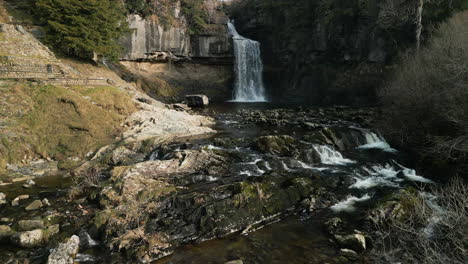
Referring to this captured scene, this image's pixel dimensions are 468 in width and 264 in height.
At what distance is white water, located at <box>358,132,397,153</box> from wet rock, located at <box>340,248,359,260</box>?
37.8 feet

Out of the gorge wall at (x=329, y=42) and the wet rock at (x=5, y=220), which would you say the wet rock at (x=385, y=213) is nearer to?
the wet rock at (x=5, y=220)

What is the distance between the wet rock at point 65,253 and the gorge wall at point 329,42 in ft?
94.9

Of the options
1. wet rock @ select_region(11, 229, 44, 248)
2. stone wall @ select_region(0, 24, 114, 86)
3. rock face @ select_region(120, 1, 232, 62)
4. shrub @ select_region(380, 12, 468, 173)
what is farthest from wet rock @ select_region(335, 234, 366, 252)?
rock face @ select_region(120, 1, 232, 62)

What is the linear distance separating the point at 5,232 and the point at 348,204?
11741 mm

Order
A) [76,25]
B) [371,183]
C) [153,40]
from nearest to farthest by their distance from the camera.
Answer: [371,183]
[76,25]
[153,40]

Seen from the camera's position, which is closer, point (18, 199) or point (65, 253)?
point (65, 253)

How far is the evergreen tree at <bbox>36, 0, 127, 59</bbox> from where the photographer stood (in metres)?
26.7

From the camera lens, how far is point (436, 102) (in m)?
13.3

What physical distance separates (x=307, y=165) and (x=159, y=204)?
824 centimetres

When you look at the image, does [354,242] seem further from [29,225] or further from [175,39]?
[175,39]

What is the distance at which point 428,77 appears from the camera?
14.3 m

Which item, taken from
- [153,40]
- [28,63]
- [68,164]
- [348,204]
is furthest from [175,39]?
[348,204]

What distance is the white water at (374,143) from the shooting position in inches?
696

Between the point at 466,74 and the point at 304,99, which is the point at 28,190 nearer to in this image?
the point at 466,74
